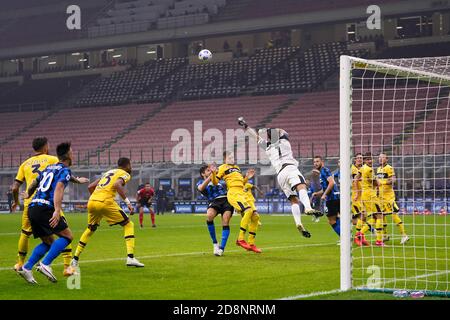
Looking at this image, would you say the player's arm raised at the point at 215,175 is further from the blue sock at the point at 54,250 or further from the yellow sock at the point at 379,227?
the blue sock at the point at 54,250

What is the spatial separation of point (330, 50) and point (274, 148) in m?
36.8

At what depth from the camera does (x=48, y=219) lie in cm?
1123

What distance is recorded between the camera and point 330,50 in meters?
50.8

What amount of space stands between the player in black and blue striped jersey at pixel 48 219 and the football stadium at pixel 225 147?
0.10ft

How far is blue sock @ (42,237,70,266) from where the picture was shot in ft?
36.3

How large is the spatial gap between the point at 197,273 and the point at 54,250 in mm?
2433

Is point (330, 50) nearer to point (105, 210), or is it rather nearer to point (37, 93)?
point (37, 93)

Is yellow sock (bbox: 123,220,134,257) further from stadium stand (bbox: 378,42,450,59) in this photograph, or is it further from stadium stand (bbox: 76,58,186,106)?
stadium stand (bbox: 76,58,186,106)

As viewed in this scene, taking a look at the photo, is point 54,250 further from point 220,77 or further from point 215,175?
point 220,77

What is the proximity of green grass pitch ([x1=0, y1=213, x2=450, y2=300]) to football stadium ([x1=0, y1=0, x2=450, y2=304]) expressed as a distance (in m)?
0.06

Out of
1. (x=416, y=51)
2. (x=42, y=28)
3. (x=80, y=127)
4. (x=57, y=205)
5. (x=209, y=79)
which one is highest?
(x=42, y=28)

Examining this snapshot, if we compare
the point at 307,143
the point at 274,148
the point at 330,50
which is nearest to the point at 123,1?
the point at 330,50

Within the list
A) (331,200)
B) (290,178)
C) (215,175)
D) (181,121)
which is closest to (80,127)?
(181,121)

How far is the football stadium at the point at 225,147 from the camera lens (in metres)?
11.3
